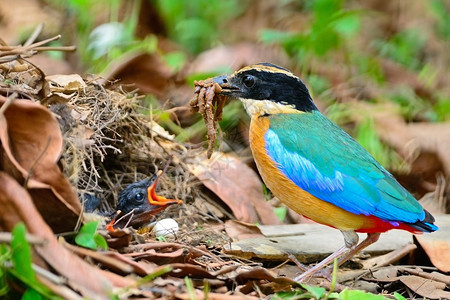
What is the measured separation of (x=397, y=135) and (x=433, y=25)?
15.1 feet

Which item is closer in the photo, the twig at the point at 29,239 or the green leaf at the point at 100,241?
the twig at the point at 29,239

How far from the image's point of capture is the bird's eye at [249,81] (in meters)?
5.45

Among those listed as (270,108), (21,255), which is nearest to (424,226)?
(270,108)

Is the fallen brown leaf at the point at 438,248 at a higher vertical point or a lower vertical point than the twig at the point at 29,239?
lower

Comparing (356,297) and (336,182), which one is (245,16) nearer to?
(336,182)

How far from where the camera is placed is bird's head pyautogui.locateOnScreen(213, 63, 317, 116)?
542 centimetres

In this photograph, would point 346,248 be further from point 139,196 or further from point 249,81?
point 139,196

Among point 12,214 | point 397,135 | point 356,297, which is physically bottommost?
point 397,135

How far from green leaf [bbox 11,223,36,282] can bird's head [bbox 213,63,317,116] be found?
2460 mm

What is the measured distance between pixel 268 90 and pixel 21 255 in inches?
102

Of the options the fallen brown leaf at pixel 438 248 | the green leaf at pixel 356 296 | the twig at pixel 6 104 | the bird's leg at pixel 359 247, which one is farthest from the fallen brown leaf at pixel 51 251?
the fallen brown leaf at pixel 438 248

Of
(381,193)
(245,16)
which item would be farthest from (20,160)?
(245,16)

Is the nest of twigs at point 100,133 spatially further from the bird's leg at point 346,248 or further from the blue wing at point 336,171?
the bird's leg at point 346,248

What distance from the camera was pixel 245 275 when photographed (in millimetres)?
4094
